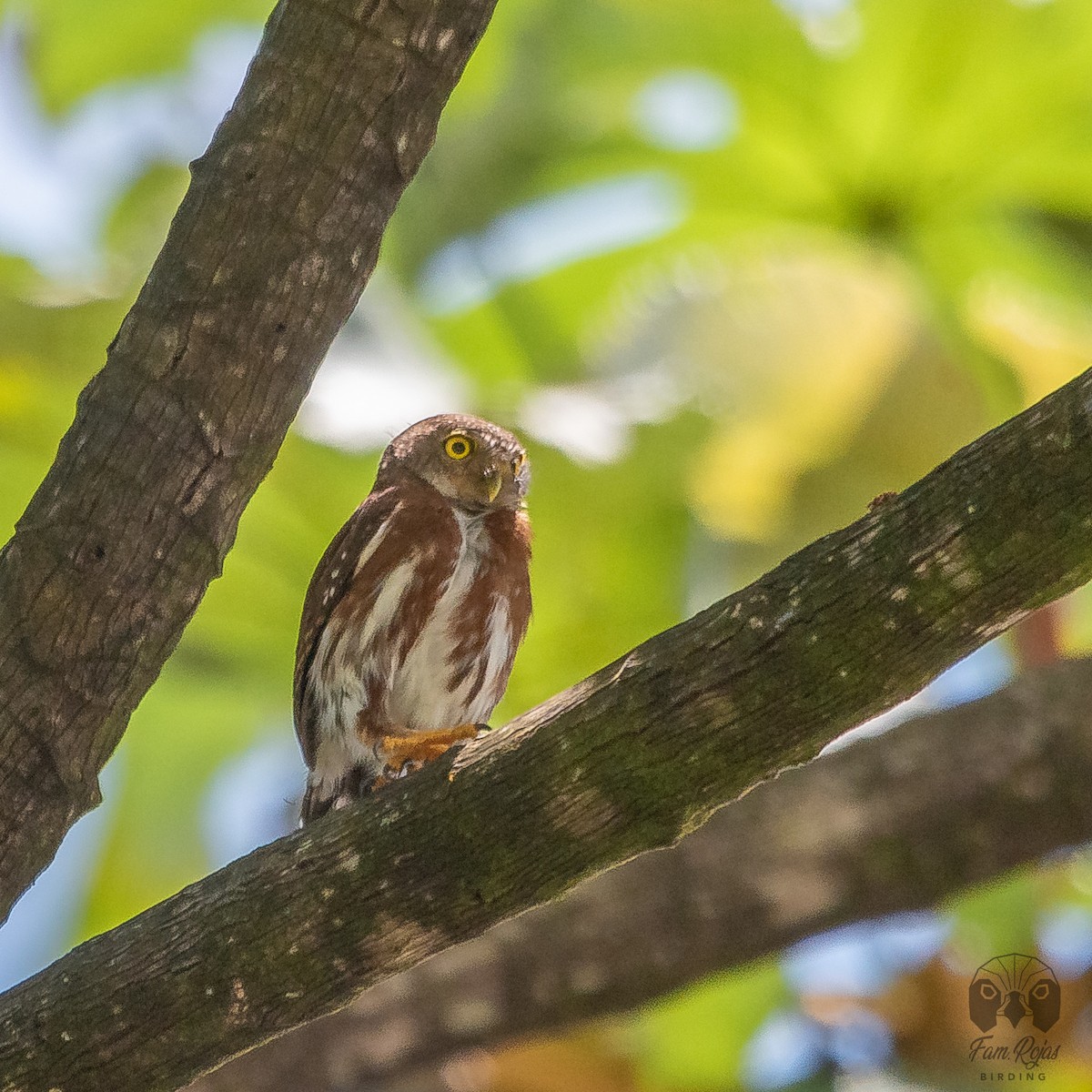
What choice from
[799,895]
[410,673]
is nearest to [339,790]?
[410,673]

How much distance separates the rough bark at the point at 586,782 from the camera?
268cm

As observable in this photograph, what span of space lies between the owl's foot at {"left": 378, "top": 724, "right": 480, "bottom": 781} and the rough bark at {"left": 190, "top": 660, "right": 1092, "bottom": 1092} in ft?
5.75

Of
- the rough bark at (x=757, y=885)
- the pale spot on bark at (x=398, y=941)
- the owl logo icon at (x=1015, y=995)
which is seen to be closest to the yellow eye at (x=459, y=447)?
the rough bark at (x=757, y=885)

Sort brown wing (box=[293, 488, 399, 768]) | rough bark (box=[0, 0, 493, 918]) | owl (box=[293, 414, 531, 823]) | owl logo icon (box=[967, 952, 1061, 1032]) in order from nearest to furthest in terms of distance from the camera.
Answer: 1. rough bark (box=[0, 0, 493, 918])
2. owl (box=[293, 414, 531, 823])
3. brown wing (box=[293, 488, 399, 768])
4. owl logo icon (box=[967, 952, 1061, 1032])

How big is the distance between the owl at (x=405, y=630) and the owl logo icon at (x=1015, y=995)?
3.05 metres

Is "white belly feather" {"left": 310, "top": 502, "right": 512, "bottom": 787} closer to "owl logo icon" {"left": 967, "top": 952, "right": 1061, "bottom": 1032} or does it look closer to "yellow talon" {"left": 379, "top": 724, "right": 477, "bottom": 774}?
"yellow talon" {"left": 379, "top": 724, "right": 477, "bottom": 774}

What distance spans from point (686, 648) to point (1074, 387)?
833mm

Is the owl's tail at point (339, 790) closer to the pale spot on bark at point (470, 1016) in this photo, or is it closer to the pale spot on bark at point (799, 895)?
the pale spot on bark at point (470, 1016)

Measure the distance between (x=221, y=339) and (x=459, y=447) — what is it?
1753 millimetres

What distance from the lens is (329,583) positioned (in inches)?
183

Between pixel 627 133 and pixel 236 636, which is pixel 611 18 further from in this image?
pixel 236 636

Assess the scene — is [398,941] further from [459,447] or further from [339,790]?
[459,447]

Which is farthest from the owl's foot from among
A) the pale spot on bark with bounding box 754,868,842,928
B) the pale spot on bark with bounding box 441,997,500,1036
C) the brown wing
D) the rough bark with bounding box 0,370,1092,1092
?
the pale spot on bark with bounding box 754,868,842,928

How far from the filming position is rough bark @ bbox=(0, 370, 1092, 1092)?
2.68m
